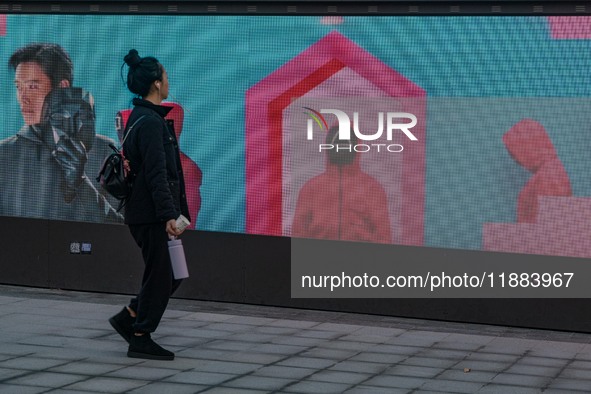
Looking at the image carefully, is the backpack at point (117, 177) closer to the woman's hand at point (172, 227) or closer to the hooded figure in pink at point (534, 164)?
the woman's hand at point (172, 227)

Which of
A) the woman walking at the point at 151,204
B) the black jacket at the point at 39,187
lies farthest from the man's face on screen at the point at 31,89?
the woman walking at the point at 151,204

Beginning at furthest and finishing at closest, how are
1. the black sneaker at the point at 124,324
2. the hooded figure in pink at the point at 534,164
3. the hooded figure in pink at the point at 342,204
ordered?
1. the hooded figure in pink at the point at 342,204
2. the hooded figure in pink at the point at 534,164
3. the black sneaker at the point at 124,324

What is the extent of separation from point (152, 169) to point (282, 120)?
2.70 meters

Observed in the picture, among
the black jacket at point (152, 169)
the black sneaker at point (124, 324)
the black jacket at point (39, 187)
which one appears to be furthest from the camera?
the black jacket at point (39, 187)

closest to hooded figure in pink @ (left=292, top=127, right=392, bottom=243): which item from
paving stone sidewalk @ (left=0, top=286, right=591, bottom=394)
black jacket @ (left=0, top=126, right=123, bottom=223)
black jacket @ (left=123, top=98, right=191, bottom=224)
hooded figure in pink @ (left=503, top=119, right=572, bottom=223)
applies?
paving stone sidewalk @ (left=0, top=286, right=591, bottom=394)

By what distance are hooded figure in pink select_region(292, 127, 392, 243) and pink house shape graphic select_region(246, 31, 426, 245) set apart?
0.19 meters

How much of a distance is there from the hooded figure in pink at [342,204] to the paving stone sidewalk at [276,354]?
0.69 m

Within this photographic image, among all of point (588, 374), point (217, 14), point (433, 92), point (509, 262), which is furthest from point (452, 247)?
point (217, 14)

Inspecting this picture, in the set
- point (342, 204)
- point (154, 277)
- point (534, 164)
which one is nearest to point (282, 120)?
point (342, 204)

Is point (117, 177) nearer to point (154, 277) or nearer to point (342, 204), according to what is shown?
point (154, 277)

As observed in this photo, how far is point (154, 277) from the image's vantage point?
726 centimetres

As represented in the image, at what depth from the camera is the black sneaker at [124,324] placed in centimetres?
748

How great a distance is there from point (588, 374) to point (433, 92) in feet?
9.51

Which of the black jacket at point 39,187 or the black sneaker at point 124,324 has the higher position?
the black jacket at point 39,187
